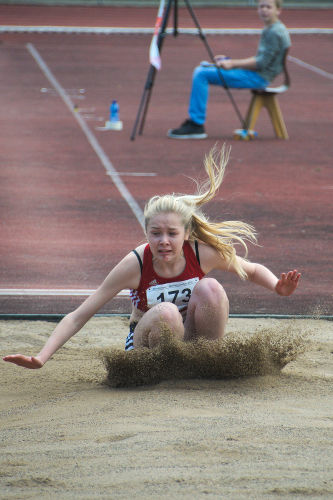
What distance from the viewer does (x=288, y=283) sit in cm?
433

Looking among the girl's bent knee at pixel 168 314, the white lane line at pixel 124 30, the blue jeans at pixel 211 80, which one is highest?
the girl's bent knee at pixel 168 314

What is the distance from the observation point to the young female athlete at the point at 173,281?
426cm

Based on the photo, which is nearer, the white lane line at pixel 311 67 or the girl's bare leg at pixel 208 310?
the girl's bare leg at pixel 208 310

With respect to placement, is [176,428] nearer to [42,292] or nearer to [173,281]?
[173,281]

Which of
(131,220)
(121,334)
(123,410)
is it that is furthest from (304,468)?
(131,220)

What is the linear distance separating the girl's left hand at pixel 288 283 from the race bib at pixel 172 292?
0.42 m

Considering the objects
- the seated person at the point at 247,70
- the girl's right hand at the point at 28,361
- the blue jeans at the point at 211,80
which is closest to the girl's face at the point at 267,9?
the seated person at the point at 247,70

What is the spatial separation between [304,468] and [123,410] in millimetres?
992

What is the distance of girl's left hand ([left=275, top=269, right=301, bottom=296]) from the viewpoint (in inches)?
169

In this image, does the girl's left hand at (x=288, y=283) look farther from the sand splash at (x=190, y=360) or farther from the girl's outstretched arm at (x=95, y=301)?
the girl's outstretched arm at (x=95, y=301)

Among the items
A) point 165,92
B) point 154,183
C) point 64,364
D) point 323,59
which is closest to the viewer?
point 64,364

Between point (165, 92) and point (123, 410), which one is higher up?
point (123, 410)

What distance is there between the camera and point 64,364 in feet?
16.5

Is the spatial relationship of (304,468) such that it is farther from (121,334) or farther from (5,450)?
(121,334)
